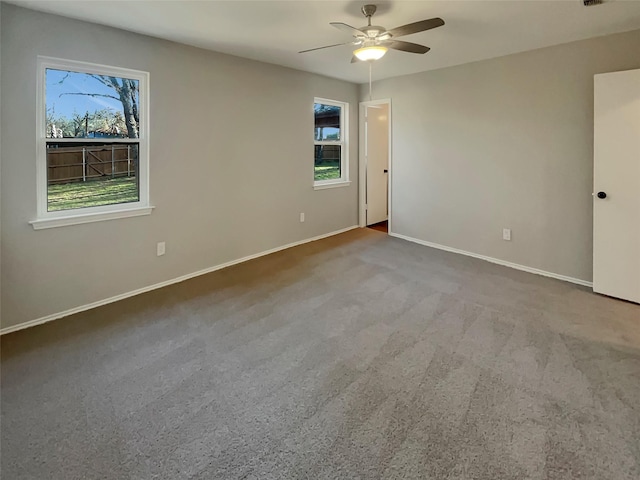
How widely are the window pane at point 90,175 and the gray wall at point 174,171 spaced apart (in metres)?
0.17

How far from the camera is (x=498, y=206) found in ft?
14.6

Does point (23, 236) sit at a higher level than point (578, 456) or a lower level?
higher

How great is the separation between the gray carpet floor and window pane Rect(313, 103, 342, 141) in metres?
2.86

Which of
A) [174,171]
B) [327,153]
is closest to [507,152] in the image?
[327,153]

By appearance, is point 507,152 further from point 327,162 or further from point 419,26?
point 327,162

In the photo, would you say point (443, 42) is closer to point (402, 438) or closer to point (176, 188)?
point (176, 188)

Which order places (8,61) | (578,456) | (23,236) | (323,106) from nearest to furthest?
1. (578,456)
2. (8,61)
3. (23,236)
4. (323,106)

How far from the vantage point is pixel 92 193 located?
10.9ft

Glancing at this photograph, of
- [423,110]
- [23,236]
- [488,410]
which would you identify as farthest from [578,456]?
[423,110]

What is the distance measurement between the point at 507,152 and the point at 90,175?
4.33 metres

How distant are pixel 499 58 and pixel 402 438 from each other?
4188mm

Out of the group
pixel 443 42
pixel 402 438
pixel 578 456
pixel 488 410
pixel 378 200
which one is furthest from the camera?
pixel 378 200

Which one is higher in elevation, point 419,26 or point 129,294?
point 419,26

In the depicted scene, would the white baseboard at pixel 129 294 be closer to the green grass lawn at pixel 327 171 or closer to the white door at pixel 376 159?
the green grass lawn at pixel 327 171
